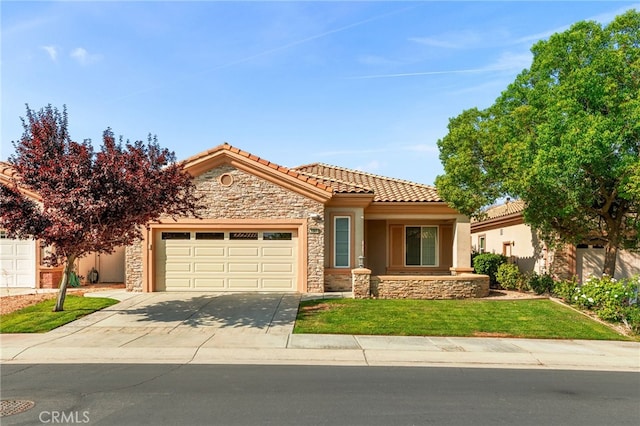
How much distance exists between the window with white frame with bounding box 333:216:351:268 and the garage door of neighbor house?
1.70m

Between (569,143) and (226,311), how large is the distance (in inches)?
448

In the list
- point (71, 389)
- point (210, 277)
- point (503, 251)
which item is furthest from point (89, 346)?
point (503, 251)

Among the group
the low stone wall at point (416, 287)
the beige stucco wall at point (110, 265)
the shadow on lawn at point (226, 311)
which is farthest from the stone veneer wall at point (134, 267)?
the low stone wall at point (416, 287)

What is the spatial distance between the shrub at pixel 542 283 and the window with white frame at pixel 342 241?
25.1 feet

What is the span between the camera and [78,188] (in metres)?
10.2

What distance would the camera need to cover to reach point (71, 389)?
6.45 m

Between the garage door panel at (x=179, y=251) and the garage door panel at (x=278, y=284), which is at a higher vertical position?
the garage door panel at (x=179, y=251)

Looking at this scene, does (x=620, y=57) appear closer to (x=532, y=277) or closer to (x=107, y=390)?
(x=532, y=277)

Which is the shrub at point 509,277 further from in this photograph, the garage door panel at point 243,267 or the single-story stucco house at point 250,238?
the garage door panel at point 243,267

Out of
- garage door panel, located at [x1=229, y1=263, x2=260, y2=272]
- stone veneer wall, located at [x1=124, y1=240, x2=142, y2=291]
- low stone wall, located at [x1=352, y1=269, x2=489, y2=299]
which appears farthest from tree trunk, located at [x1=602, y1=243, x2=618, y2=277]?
stone veneer wall, located at [x1=124, y1=240, x2=142, y2=291]

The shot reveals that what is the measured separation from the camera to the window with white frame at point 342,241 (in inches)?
647

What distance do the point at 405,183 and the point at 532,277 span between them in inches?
281

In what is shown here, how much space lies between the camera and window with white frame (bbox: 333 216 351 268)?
16438mm

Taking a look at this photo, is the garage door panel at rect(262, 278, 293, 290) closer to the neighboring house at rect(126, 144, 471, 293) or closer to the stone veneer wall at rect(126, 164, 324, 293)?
the neighboring house at rect(126, 144, 471, 293)
